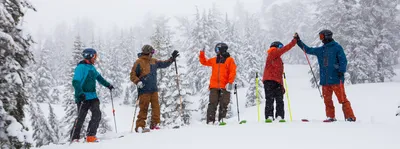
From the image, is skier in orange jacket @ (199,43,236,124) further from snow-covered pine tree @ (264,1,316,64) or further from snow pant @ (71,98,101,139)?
snow-covered pine tree @ (264,1,316,64)

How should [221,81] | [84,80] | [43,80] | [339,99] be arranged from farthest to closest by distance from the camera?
[43,80] < [221,81] < [339,99] < [84,80]

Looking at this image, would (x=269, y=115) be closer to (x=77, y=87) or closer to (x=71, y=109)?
(x=77, y=87)

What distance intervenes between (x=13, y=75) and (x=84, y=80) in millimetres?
1921

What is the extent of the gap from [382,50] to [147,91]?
99.8 ft

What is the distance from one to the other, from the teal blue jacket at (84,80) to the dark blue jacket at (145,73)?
104 cm

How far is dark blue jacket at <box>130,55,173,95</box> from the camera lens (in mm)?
8867

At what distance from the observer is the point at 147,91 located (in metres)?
8.86

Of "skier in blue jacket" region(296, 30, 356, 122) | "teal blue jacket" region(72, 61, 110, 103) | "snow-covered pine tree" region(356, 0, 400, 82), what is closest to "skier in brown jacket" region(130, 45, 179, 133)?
"teal blue jacket" region(72, 61, 110, 103)

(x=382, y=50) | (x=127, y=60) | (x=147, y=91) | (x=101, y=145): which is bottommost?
(x=101, y=145)

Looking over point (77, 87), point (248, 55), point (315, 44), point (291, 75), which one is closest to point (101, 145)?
point (77, 87)

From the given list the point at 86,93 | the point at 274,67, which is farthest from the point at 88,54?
the point at 274,67

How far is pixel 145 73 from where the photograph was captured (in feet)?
29.4

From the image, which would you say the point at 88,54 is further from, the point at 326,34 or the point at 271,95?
the point at 326,34

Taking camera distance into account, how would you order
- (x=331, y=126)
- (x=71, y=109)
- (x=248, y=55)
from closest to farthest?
(x=331, y=126)
(x=71, y=109)
(x=248, y=55)
